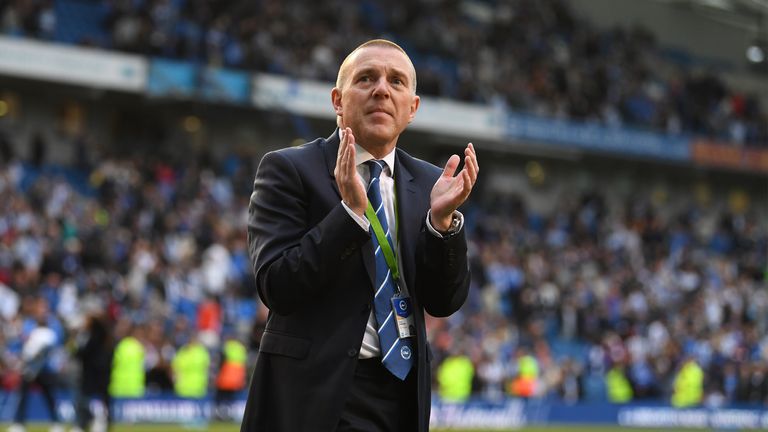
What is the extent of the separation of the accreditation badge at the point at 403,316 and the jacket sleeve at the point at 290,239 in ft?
0.77

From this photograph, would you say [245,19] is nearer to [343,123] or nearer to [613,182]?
[613,182]

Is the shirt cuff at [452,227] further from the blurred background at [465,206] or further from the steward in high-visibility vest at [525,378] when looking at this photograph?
the steward in high-visibility vest at [525,378]

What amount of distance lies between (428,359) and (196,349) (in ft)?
56.4

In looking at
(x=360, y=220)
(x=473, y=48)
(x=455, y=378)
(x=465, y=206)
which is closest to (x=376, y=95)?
(x=360, y=220)

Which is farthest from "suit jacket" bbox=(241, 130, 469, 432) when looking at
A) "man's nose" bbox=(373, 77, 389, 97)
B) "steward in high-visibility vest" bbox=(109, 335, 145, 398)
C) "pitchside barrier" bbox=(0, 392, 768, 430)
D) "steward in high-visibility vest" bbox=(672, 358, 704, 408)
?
"steward in high-visibility vest" bbox=(672, 358, 704, 408)

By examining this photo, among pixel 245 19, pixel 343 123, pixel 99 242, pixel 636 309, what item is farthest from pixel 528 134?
pixel 343 123

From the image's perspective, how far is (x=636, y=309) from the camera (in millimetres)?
33312

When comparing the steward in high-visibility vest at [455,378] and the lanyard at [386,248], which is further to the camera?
the steward in high-visibility vest at [455,378]

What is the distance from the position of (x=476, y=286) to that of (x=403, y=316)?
88.3 feet

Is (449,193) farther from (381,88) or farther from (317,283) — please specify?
(317,283)

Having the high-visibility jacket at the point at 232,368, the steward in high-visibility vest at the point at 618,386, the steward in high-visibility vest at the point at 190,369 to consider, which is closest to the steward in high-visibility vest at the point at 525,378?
the steward in high-visibility vest at the point at 618,386

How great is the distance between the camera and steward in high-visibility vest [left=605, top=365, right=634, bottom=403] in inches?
1167

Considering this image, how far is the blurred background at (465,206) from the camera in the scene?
2142cm

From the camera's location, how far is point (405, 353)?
397 centimetres
